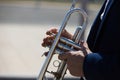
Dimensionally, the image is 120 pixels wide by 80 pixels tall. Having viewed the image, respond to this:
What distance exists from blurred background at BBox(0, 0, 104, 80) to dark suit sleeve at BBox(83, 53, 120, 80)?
3946mm

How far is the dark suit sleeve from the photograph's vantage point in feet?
4.73

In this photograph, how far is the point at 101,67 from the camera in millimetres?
1462

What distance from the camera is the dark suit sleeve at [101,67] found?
1.44m

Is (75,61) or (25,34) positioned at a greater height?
(75,61)

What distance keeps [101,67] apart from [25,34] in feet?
20.0

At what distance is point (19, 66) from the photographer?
5.95 metres

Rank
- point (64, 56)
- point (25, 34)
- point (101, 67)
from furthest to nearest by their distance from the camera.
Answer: point (25, 34), point (64, 56), point (101, 67)

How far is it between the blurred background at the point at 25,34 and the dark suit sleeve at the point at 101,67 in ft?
12.9

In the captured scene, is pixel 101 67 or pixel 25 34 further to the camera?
pixel 25 34

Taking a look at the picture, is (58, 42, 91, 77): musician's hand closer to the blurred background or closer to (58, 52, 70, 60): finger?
(58, 52, 70, 60): finger


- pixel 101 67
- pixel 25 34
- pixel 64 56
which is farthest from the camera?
pixel 25 34

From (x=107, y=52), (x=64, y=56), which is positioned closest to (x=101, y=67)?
(x=107, y=52)

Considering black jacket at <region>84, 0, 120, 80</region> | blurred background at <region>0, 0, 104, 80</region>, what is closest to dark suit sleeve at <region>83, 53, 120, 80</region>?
black jacket at <region>84, 0, 120, 80</region>

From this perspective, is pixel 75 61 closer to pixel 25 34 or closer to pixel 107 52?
pixel 107 52
